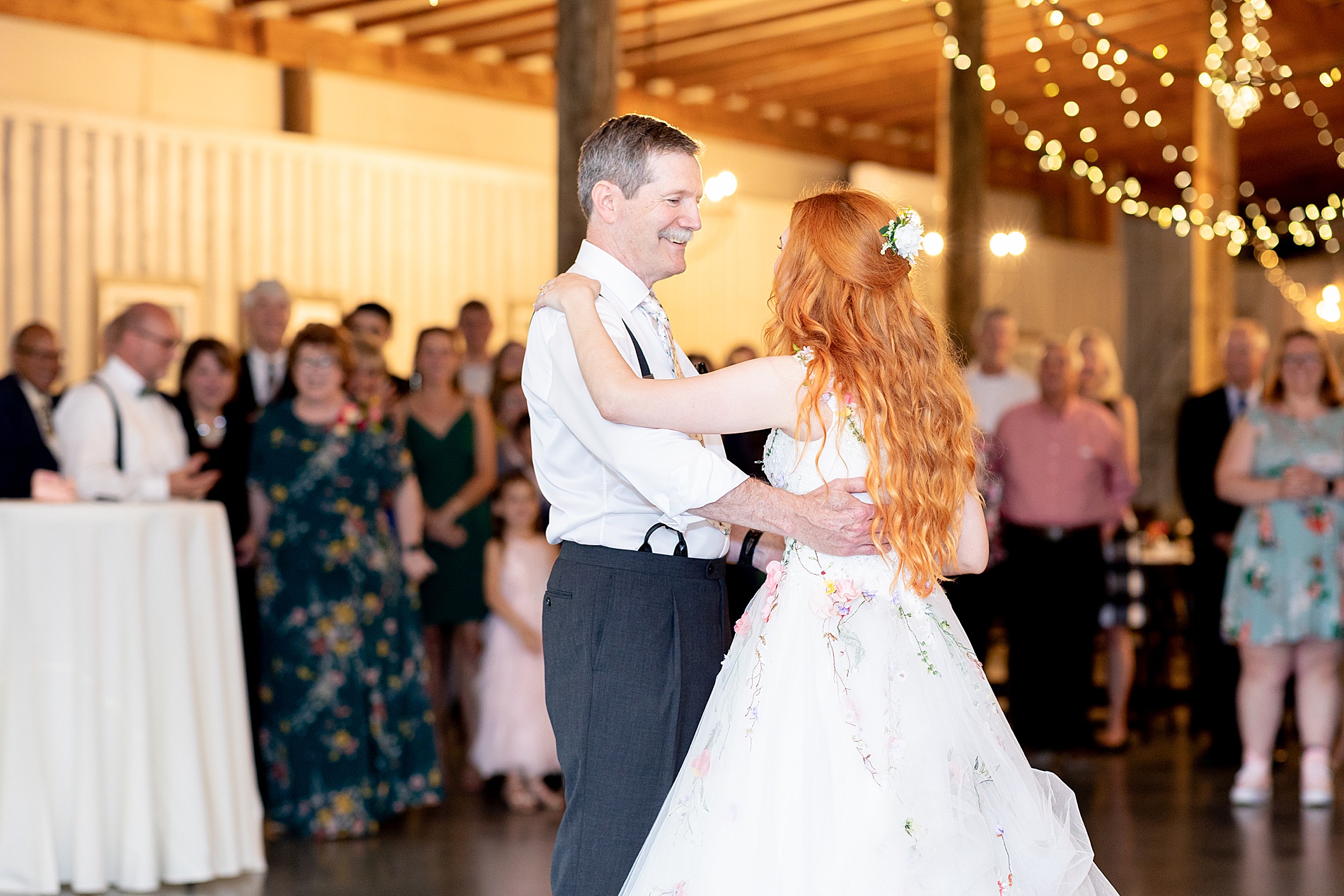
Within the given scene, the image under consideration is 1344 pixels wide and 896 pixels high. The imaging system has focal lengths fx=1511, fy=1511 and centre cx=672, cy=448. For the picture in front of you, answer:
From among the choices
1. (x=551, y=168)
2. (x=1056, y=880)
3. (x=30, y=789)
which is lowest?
(x=30, y=789)

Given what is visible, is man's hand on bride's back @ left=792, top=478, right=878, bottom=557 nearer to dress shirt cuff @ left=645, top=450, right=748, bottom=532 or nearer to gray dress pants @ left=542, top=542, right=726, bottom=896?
dress shirt cuff @ left=645, top=450, right=748, bottom=532

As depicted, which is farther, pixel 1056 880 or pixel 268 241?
pixel 268 241

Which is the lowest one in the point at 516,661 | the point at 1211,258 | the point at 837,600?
the point at 516,661

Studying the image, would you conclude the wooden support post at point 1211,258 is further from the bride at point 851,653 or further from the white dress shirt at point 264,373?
the bride at point 851,653

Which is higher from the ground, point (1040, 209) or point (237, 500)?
point (1040, 209)

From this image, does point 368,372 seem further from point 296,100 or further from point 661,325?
point 296,100

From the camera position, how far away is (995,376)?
22.7ft

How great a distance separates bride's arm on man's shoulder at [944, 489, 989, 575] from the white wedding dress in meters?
0.09

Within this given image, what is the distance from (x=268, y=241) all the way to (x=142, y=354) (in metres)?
5.15

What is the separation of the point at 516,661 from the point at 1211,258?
20.8ft

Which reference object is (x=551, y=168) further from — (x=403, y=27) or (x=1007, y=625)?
(x=1007, y=625)

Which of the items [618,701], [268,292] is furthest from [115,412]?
[618,701]

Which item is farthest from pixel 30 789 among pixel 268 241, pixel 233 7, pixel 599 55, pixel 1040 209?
pixel 1040 209

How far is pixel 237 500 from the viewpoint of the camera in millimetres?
5086
